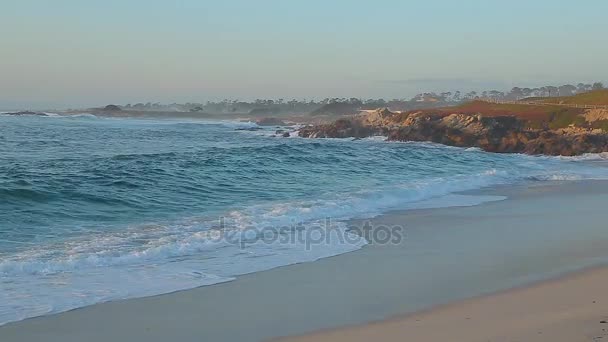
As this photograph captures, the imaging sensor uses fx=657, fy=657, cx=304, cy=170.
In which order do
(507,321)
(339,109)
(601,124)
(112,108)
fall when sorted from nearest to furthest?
(507,321)
(601,124)
(339,109)
(112,108)

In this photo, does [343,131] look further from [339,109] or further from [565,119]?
[339,109]

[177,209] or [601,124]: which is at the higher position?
[601,124]

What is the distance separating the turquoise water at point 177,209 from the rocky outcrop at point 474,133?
1073 cm

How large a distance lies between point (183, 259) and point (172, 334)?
352cm

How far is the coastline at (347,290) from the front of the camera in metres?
6.27

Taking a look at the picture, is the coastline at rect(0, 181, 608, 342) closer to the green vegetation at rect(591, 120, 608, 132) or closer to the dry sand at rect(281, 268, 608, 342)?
the dry sand at rect(281, 268, 608, 342)

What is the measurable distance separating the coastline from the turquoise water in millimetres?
492

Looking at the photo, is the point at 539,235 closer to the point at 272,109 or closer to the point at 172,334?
the point at 172,334

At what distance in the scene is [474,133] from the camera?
4509cm

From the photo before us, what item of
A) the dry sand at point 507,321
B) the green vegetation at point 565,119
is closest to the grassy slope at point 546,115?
the green vegetation at point 565,119

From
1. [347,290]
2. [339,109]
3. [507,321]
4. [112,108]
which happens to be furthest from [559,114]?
[112,108]

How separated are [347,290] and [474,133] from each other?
128 ft

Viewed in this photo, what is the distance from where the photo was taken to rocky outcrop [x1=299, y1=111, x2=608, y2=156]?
38.7 meters

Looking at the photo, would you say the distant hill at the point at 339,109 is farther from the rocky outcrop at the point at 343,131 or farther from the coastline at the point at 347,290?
the coastline at the point at 347,290
